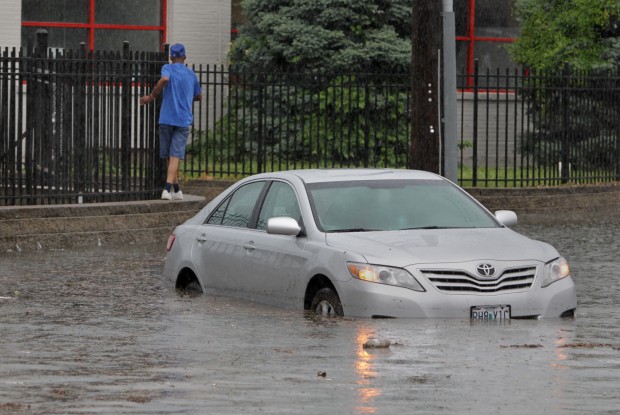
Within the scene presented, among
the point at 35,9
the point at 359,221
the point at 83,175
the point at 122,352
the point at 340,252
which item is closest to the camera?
the point at 122,352

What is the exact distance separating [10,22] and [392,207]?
61.6 ft

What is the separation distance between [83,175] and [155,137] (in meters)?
1.43

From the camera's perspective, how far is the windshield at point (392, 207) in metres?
12.5

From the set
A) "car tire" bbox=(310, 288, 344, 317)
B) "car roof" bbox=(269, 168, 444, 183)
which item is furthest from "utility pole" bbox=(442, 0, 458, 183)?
"car tire" bbox=(310, 288, 344, 317)

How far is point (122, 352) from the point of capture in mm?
10203

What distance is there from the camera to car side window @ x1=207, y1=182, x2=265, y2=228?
1327 cm

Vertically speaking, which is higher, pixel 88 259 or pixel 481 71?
pixel 481 71

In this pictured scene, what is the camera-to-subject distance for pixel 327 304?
465 inches

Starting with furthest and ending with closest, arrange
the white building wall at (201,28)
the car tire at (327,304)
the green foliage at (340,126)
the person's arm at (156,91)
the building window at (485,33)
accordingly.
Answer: the building window at (485,33) < the white building wall at (201,28) < the green foliage at (340,126) < the person's arm at (156,91) < the car tire at (327,304)

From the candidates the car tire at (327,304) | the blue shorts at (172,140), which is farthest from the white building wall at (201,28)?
the car tire at (327,304)

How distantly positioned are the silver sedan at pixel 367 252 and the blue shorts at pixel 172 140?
6.77 meters

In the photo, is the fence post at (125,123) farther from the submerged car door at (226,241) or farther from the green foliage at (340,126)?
the submerged car door at (226,241)

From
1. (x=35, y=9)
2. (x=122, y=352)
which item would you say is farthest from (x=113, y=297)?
(x=35, y=9)

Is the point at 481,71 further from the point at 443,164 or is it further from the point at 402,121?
the point at 443,164
